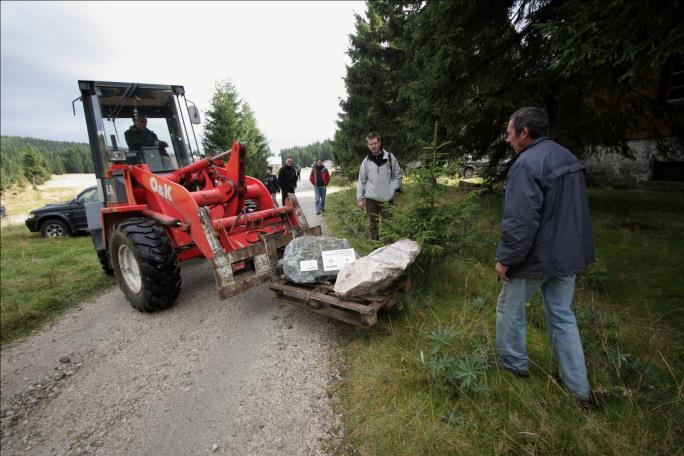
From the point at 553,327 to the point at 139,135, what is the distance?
233 inches

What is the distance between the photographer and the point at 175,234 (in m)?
4.27

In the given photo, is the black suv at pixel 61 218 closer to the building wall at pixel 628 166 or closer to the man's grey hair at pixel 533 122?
the man's grey hair at pixel 533 122

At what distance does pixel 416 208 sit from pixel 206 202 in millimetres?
2716

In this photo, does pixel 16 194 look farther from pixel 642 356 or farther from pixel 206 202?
pixel 642 356

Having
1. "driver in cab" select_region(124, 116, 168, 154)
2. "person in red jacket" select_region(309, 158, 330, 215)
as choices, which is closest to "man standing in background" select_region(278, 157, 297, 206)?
"person in red jacket" select_region(309, 158, 330, 215)

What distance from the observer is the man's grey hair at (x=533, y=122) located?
2.05 m

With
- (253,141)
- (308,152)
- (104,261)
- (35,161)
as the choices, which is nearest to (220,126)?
(253,141)

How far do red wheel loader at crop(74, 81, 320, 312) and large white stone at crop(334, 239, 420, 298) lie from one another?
114 centimetres

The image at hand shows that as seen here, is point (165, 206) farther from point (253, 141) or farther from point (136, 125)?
point (253, 141)

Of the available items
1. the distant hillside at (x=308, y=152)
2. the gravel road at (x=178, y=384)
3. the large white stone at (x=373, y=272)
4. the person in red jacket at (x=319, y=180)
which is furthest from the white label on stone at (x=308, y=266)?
the distant hillside at (x=308, y=152)

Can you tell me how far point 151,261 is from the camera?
3680 mm

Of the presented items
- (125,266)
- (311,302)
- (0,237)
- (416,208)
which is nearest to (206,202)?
(125,266)

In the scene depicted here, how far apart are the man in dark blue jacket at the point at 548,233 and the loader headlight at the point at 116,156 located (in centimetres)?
492

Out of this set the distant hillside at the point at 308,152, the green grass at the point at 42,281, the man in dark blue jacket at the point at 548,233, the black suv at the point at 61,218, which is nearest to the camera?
the man in dark blue jacket at the point at 548,233
